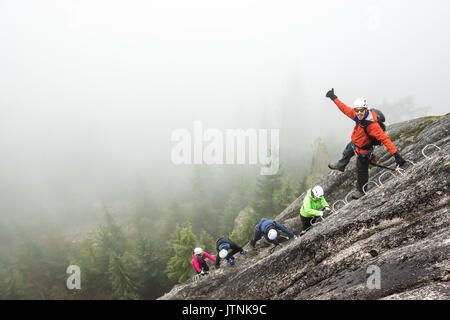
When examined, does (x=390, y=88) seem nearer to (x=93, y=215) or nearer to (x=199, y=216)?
(x=199, y=216)

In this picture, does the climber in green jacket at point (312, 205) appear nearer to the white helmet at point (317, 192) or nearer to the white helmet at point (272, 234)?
the white helmet at point (317, 192)

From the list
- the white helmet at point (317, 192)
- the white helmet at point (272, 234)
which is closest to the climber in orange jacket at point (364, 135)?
the white helmet at point (317, 192)

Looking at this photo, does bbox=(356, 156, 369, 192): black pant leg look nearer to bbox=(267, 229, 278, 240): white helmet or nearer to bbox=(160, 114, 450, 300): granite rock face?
bbox=(160, 114, 450, 300): granite rock face

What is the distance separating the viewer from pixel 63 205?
8075 cm

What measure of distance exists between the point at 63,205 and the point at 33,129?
15192cm

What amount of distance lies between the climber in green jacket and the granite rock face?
1233mm

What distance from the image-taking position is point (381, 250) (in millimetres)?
6344

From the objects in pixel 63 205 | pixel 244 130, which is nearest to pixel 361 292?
pixel 63 205

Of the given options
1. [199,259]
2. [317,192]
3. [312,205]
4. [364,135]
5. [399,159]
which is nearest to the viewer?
[399,159]

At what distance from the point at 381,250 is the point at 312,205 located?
149 inches

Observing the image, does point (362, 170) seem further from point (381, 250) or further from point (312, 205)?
point (381, 250)

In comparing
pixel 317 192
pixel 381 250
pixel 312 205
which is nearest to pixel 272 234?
pixel 312 205

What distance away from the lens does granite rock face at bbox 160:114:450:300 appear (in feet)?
16.8
